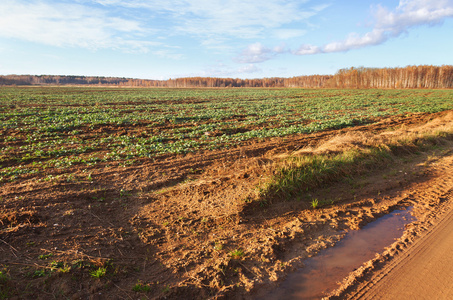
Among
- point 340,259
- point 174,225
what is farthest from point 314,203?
point 174,225

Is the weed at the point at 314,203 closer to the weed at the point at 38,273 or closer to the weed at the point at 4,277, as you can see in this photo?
the weed at the point at 38,273

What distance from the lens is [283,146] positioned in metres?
12.8

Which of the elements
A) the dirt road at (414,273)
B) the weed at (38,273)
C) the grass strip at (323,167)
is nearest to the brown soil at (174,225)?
the weed at (38,273)

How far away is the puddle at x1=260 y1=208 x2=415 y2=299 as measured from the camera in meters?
4.24

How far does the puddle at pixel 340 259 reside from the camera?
Result: 424cm

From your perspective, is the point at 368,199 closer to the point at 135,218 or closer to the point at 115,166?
the point at 135,218

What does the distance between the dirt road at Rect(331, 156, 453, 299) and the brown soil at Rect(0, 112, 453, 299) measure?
0.92m

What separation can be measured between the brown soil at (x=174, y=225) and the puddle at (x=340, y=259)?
19 cm

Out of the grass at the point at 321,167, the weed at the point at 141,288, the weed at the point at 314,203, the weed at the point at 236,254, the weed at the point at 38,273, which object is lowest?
the weed at the point at 141,288

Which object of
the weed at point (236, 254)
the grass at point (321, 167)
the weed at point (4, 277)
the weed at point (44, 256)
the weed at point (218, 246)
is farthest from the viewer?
the grass at point (321, 167)

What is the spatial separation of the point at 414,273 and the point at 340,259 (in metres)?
1.16

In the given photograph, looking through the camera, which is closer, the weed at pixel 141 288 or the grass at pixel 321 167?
the weed at pixel 141 288

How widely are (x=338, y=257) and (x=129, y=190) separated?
19.0ft

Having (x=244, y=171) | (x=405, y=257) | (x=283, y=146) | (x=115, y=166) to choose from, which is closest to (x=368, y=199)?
(x=405, y=257)
